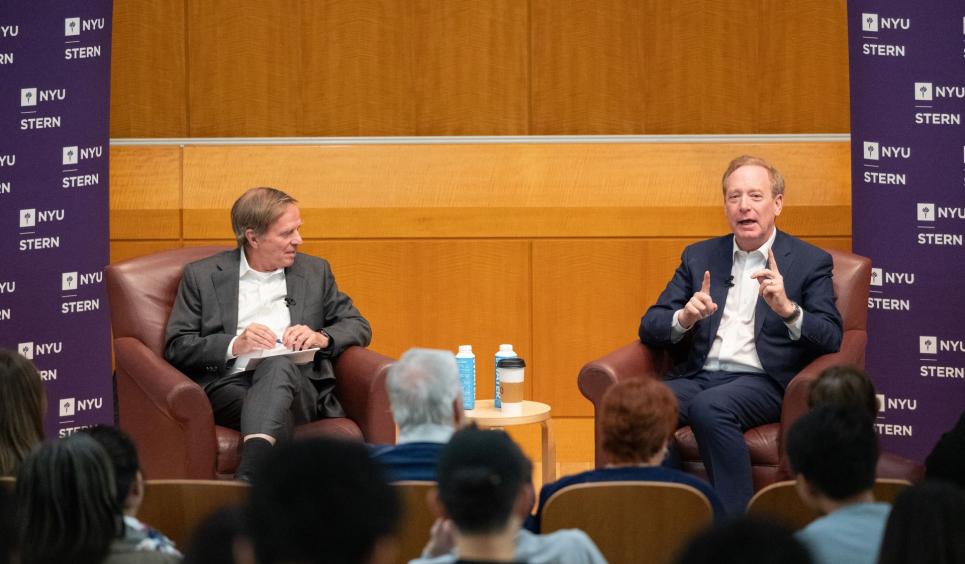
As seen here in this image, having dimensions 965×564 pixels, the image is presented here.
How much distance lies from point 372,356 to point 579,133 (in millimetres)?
2085

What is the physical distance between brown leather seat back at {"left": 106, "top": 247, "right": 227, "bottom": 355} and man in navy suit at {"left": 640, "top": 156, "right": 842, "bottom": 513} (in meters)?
1.80

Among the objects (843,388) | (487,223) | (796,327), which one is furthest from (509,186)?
(843,388)

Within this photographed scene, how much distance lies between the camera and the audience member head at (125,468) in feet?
8.86

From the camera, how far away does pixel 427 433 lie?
3.15m

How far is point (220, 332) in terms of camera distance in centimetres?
492

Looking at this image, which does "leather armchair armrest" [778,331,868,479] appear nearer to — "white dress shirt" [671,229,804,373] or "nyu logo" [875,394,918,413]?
"white dress shirt" [671,229,804,373]

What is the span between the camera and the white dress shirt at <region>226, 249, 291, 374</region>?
16.3 ft

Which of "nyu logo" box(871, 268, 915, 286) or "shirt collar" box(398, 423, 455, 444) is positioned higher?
"nyu logo" box(871, 268, 915, 286)

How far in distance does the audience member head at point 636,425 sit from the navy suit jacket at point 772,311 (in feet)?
5.25

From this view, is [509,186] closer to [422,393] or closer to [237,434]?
[237,434]

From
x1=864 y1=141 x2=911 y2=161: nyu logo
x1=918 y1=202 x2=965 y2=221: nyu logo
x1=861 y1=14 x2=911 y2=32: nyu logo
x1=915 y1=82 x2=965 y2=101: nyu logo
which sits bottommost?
x1=918 y1=202 x2=965 y2=221: nyu logo

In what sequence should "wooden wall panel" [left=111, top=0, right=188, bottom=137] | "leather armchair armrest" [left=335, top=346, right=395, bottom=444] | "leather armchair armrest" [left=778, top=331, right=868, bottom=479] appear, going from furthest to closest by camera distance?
"wooden wall panel" [left=111, top=0, right=188, bottom=137] → "leather armchair armrest" [left=335, top=346, right=395, bottom=444] → "leather armchair armrest" [left=778, top=331, right=868, bottom=479]

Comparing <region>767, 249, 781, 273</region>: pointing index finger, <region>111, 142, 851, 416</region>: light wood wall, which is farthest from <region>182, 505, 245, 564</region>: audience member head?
<region>111, 142, 851, 416</region>: light wood wall

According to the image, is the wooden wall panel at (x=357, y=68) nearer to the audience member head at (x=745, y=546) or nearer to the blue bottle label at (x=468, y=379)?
the blue bottle label at (x=468, y=379)
